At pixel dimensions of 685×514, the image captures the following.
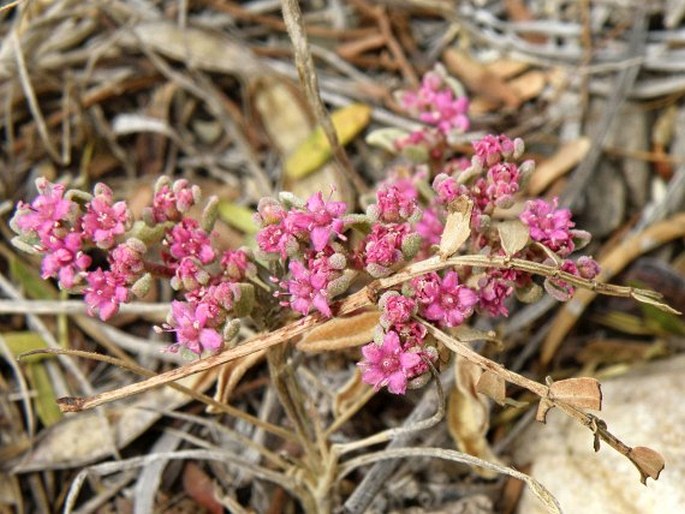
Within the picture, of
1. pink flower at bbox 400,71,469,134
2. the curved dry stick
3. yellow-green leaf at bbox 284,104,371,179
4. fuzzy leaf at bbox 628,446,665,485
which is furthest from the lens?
yellow-green leaf at bbox 284,104,371,179

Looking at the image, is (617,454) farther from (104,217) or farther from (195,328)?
(104,217)

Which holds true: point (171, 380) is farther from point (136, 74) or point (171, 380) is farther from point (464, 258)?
point (136, 74)

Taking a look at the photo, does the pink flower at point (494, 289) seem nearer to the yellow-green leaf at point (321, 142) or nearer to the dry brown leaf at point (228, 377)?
the dry brown leaf at point (228, 377)

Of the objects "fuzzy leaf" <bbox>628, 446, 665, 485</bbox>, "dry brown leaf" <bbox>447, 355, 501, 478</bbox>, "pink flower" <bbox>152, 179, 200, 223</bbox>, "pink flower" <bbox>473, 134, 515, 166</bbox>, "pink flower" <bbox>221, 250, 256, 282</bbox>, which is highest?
"pink flower" <bbox>152, 179, 200, 223</bbox>

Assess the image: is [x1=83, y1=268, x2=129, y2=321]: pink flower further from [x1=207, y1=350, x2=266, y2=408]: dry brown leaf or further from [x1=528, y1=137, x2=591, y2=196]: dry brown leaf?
[x1=528, y1=137, x2=591, y2=196]: dry brown leaf

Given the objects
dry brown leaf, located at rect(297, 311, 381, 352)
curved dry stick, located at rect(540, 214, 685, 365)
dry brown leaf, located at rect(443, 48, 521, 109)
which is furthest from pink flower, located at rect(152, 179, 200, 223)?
dry brown leaf, located at rect(443, 48, 521, 109)

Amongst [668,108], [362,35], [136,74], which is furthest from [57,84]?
[668,108]

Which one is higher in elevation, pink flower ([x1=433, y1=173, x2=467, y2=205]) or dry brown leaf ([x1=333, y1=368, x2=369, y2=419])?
pink flower ([x1=433, y1=173, x2=467, y2=205])

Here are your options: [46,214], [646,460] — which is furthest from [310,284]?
[646,460]
